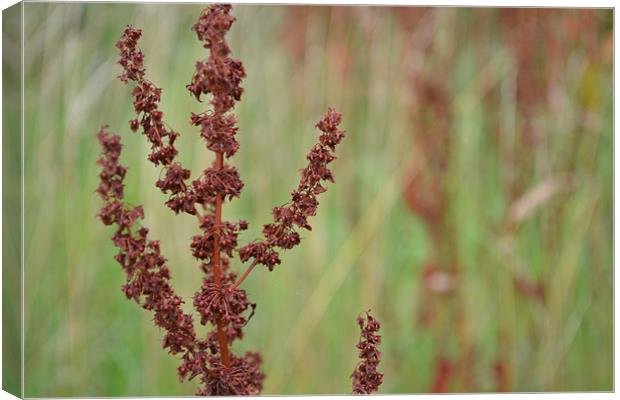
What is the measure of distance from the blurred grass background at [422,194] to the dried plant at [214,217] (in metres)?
0.78

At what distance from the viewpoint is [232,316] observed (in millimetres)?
1456

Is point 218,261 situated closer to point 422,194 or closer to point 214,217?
point 214,217

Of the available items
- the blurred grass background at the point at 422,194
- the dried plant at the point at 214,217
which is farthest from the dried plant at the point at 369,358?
the blurred grass background at the point at 422,194

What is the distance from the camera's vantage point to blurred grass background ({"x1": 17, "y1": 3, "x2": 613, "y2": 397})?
2338mm

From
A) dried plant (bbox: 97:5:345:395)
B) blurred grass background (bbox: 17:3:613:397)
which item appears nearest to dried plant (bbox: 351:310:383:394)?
dried plant (bbox: 97:5:345:395)

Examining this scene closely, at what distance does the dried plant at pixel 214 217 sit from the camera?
146 centimetres

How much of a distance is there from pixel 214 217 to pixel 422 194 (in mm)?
988

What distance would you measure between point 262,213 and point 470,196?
47cm

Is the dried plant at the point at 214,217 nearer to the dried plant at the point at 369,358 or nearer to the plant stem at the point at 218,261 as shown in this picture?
the plant stem at the point at 218,261

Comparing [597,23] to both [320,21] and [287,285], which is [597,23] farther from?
[287,285]

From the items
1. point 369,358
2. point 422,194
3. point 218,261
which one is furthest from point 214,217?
point 422,194

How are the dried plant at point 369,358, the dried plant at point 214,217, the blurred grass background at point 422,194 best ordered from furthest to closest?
the blurred grass background at point 422,194
the dried plant at point 369,358
the dried plant at point 214,217

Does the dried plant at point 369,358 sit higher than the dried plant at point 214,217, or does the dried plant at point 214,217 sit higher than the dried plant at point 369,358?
the dried plant at point 214,217

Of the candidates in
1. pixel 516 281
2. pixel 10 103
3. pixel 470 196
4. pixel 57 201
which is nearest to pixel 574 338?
pixel 516 281
